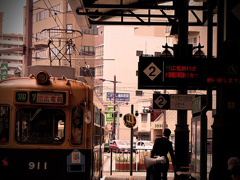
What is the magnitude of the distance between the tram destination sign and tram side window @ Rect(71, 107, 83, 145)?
2.28 meters

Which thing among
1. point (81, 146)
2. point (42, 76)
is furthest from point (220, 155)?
point (42, 76)

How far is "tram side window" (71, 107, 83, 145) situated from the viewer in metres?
10.7

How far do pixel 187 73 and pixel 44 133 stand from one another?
357 cm

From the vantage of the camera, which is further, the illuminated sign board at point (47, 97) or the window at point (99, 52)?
the window at point (99, 52)

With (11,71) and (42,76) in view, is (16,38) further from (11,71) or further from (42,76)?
(42,76)

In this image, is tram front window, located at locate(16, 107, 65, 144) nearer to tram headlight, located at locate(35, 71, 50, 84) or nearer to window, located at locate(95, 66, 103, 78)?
tram headlight, located at locate(35, 71, 50, 84)

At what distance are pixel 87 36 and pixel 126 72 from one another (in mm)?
8830

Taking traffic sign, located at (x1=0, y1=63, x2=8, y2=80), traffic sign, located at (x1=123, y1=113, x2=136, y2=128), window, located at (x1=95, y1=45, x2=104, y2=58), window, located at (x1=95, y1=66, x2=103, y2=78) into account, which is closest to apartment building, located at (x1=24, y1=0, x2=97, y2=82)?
window, located at (x1=95, y1=45, x2=104, y2=58)

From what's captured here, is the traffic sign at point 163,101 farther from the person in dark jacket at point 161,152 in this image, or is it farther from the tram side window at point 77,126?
the tram side window at point 77,126

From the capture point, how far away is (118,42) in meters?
75.9

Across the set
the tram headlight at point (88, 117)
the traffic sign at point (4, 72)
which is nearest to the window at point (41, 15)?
the traffic sign at point (4, 72)

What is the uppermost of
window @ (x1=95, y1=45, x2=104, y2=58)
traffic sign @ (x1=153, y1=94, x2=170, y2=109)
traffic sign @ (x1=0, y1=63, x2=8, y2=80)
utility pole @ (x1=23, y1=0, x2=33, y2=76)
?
window @ (x1=95, y1=45, x2=104, y2=58)

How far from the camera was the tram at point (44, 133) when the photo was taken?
10.6 metres

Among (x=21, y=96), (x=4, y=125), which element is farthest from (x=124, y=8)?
(x=4, y=125)
